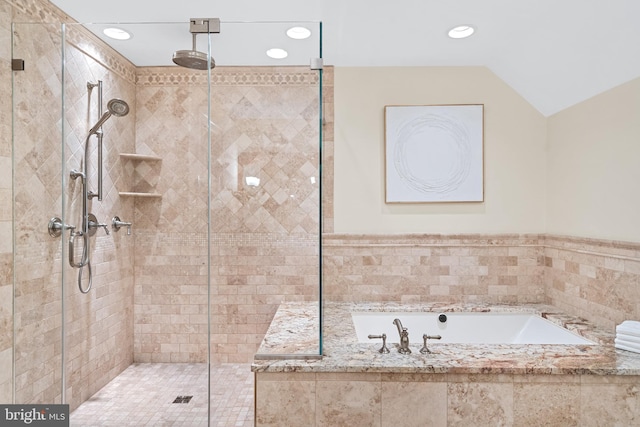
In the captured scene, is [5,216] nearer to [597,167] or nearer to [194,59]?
[194,59]

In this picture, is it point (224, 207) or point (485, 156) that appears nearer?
point (224, 207)

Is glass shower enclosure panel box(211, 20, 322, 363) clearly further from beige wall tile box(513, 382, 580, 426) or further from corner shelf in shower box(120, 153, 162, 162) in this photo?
beige wall tile box(513, 382, 580, 426)

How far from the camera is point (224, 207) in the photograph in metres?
2.10

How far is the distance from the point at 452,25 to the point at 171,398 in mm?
2756

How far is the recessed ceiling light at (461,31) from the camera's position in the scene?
2.38m

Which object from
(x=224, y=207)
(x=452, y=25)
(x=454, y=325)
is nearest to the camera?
(x=224, y=207)

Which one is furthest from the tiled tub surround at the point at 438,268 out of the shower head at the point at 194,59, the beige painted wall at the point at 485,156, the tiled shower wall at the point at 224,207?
the shower head at the point at 194,59

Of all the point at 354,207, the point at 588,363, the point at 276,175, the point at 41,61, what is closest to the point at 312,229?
the point at 276,175

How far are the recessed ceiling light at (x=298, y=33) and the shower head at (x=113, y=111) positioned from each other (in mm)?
1015

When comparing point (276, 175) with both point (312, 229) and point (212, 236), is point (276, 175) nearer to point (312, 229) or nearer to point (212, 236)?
point (312, 229)

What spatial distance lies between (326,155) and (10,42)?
77.5 inches

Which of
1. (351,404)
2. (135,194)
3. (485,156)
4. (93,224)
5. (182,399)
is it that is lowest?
(182,399)

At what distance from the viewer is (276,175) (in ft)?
6.88

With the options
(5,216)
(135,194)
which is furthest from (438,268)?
(5,216)
